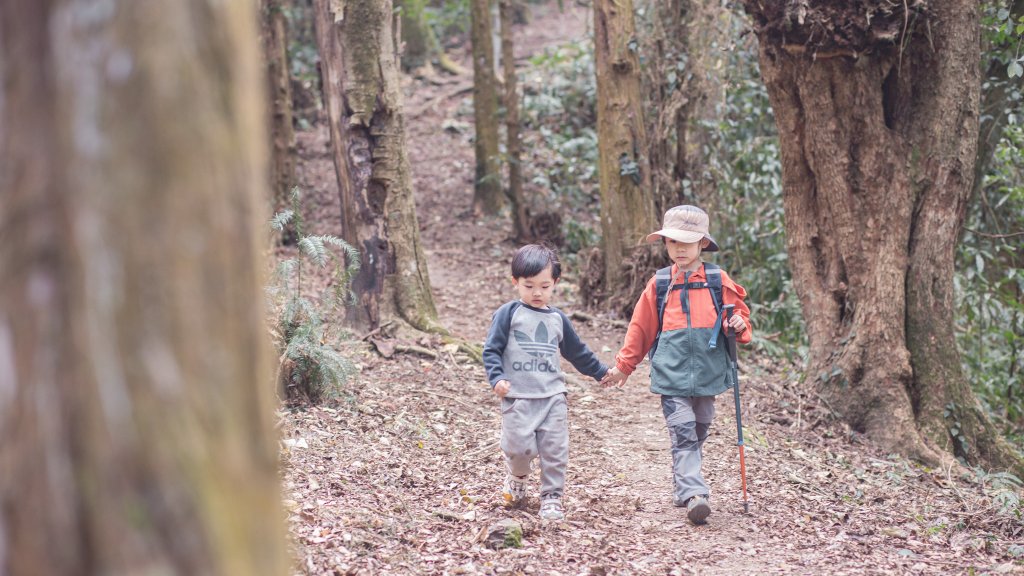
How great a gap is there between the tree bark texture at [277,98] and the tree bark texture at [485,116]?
118 inches

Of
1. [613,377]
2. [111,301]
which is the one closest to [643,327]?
[613,377]

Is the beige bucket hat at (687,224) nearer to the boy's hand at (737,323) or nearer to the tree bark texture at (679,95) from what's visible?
the boy's hand at (737,323)

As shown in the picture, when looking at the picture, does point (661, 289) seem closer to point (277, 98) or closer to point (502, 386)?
point (502, 386)

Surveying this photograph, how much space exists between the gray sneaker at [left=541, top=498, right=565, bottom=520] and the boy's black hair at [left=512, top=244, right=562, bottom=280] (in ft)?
3.99

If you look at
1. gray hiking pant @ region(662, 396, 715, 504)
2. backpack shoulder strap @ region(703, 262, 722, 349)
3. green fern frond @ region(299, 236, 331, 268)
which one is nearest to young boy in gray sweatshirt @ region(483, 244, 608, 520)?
gray hiking pant @ region(662, 396, 715, 504)

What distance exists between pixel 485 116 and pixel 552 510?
33.8ft

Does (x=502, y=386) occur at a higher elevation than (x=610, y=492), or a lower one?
higher

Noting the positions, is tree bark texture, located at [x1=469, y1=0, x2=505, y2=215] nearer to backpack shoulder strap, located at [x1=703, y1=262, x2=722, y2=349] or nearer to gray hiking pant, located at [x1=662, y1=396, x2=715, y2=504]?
backpack shoulder strap, located at [x1=703, y1=262, x2=722, y2=349]

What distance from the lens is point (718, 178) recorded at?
1093 cm

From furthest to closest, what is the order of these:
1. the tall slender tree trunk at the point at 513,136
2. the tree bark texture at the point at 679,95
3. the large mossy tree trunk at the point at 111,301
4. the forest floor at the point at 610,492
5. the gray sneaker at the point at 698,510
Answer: the tall slender tree trunk at the point at 513,136 → the tree bark texture at the point at 679,95 → the gray sneaker at the point at 698,510 → the forest floor at the point at 610,492 → the large mossy tree trunk at the point at 111,301

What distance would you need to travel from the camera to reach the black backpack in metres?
4.93

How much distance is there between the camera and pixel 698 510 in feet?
15.6

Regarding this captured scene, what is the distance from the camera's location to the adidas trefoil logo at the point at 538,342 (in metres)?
4.67

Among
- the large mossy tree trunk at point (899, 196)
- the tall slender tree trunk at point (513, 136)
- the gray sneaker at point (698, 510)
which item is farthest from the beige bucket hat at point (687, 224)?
the tall slender tree trunk at point (513, 136)
